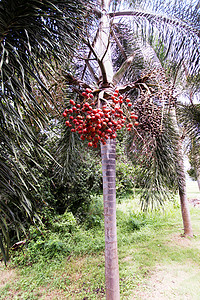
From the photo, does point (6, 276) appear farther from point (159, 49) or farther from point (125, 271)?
point (159, 49)

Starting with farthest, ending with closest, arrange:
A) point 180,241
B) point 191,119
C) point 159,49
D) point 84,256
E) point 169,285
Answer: point 180,241
point 84,256
point 191,119
point 169,285
point 159,49

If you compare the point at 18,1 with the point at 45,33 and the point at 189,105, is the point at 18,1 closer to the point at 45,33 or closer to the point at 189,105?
the point at 45,33

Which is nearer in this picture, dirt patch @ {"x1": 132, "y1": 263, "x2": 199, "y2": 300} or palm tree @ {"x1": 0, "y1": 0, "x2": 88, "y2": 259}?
palm tree @ {"x1": 0, "y1": 0, "x2": 88, "y2": 259}

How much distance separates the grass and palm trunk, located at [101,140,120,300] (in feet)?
3.17

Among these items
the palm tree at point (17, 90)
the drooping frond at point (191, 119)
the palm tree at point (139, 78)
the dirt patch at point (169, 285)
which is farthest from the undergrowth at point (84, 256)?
the palm tree at point (17, 90)

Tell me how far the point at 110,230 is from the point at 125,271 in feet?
5.89

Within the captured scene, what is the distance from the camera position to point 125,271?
328 centimetres

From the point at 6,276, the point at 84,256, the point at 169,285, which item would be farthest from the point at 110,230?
the point at 6,276

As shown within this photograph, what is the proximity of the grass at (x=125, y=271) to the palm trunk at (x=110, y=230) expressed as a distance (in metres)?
0.97

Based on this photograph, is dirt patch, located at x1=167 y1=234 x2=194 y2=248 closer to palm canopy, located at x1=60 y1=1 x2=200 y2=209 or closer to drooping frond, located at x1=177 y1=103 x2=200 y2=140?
palm canopy, located at x1=60 y1=1 x2=200 y2=209

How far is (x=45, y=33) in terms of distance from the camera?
1.12 meters

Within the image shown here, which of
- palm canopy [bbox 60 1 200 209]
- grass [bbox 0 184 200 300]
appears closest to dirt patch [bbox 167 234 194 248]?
grass [bbox 0 184 200 300]

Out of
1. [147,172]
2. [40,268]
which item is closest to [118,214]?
[40,268]

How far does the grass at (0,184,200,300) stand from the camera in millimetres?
2835
